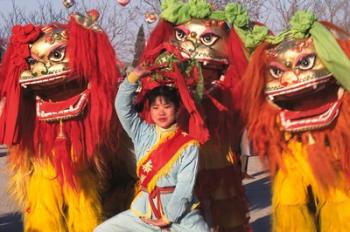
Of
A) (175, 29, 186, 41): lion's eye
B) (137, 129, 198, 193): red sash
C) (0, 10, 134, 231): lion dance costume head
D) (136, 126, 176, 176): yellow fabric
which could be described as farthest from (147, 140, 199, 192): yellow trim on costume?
(175, 29, 186, 41): lion's eye

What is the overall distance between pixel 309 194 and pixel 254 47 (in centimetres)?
94

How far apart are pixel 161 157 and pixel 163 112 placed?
216 mm

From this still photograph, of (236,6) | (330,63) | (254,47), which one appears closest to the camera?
(330,63)

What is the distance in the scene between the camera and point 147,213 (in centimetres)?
312

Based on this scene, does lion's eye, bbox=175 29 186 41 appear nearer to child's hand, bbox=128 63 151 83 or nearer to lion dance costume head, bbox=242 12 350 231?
lion dance costume head, bbox=242 12 350 231

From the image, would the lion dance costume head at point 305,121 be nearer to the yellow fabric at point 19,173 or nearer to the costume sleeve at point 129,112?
the costume sleeve at point 129,112

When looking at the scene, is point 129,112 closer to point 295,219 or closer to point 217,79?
point 217,79

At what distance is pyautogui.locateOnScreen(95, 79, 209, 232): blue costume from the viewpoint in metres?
3.03

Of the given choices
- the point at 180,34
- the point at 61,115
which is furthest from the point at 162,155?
the point at 180,34

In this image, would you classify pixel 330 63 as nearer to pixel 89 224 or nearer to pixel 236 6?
pixel 236 6

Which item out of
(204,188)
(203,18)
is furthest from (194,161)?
(203,18)

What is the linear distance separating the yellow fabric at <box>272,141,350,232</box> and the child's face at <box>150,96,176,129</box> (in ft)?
2.51

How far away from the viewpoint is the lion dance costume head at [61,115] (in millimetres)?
3611

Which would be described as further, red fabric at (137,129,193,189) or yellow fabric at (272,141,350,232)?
yellow fabric at (272,141,350,232)
